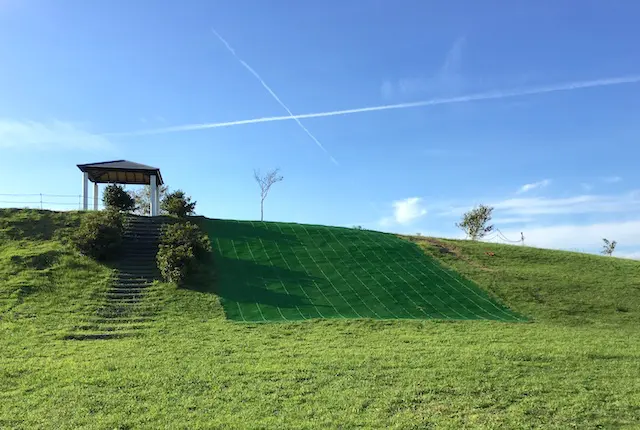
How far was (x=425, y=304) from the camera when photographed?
13.4 metres

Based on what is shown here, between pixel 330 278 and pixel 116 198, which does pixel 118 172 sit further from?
pixel 330 278

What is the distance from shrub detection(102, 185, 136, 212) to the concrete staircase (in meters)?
1.60

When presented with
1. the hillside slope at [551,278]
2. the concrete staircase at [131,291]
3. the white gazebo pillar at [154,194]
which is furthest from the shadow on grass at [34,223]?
the hillside slope at [551,278]

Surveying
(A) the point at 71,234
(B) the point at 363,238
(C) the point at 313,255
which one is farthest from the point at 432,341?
(A) the point at 71,234

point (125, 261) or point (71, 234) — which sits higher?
point (71, 234)

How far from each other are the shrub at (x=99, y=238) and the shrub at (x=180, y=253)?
1600mm

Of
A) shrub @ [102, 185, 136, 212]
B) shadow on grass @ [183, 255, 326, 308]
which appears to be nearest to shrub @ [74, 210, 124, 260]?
shadow on grass @ [183, 255, 326, 308]

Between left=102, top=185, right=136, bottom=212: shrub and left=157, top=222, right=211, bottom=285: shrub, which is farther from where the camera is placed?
→ left=102, top=185, right=136, bottom=212: shrub

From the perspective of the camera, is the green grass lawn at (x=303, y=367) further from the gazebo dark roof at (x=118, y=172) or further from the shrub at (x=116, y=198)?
the gazebo dark roof at (x=118, y=172)

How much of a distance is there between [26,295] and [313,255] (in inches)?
358

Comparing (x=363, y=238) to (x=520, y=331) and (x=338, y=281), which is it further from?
(x=520, y=331)

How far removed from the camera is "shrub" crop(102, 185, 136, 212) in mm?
20516

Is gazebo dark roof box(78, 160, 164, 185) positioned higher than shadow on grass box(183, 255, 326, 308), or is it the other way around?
gazebo dark roof box(78, 160, 164, 185)

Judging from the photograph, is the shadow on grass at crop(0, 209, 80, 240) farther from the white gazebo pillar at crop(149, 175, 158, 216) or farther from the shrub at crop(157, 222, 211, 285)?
the shrub at crop(157, 222, 211, 285)
